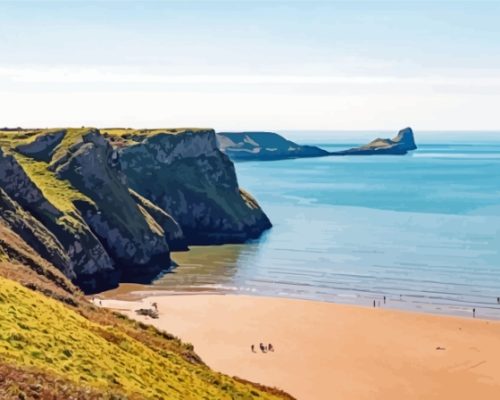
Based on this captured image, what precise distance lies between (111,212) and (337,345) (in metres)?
45.4

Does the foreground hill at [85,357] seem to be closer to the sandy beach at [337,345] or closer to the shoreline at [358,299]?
the sandy beach at [337,345]

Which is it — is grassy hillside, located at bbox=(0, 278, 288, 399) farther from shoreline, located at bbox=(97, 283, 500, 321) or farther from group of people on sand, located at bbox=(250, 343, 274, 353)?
shoreline, located at bbox=(97, 283, 500, 321)

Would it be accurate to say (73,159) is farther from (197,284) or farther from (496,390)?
(496,390)

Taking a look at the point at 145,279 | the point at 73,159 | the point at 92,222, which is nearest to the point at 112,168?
the point at 73,159

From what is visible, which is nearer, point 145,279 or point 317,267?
point 145,279

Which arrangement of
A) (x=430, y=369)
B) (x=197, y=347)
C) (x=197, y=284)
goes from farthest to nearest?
(x=197, y=284) → (x=197, y=347) → (x=430, y=369)

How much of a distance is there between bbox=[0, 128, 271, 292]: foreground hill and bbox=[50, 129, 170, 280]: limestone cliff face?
145mm

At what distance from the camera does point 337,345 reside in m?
63.8

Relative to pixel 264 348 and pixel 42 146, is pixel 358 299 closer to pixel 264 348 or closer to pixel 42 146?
pixel 264 348

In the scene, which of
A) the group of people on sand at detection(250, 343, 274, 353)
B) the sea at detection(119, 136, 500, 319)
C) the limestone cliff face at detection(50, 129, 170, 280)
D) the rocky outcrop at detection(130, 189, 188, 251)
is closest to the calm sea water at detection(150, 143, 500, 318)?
the sea at detection(119, 136, 500, 319)

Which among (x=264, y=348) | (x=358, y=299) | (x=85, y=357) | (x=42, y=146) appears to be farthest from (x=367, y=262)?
(x=85, y=357)

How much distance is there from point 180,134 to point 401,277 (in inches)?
2572

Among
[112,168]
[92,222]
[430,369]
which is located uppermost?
[112,168]

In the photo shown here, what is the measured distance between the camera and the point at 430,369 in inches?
2266
